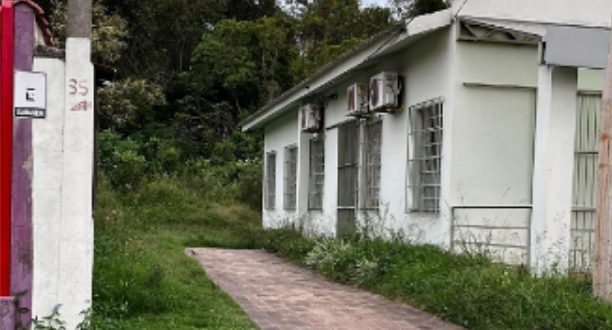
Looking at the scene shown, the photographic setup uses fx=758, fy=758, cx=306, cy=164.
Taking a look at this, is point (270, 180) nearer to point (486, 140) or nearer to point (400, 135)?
point (400, 135)

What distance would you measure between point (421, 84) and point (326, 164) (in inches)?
190

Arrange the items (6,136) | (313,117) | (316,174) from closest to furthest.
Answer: (6,136)
(313,117)
(316,174)

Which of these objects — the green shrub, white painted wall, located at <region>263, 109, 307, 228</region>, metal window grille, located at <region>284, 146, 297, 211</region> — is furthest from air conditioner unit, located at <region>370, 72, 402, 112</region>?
the green shrub

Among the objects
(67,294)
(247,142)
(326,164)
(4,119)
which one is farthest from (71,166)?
(247,142)

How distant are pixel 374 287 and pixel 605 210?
3.48 meters

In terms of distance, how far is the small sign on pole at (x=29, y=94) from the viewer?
5531 millimetres

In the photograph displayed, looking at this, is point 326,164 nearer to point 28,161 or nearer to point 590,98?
point 590,98

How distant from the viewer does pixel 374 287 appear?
31.1ft

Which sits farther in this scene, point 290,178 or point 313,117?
point 290,178

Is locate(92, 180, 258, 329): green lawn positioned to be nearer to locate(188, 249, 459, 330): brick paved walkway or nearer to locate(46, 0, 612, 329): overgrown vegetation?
locate(46, 0, 612, 329): overgrown vegetation

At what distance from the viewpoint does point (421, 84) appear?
34.7ft

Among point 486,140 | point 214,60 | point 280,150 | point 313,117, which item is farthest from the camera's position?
point 214,60

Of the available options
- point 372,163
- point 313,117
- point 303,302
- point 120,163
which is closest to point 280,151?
point 313,117

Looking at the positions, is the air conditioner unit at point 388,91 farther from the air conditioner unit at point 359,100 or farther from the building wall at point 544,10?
the building wall at point 544,10
